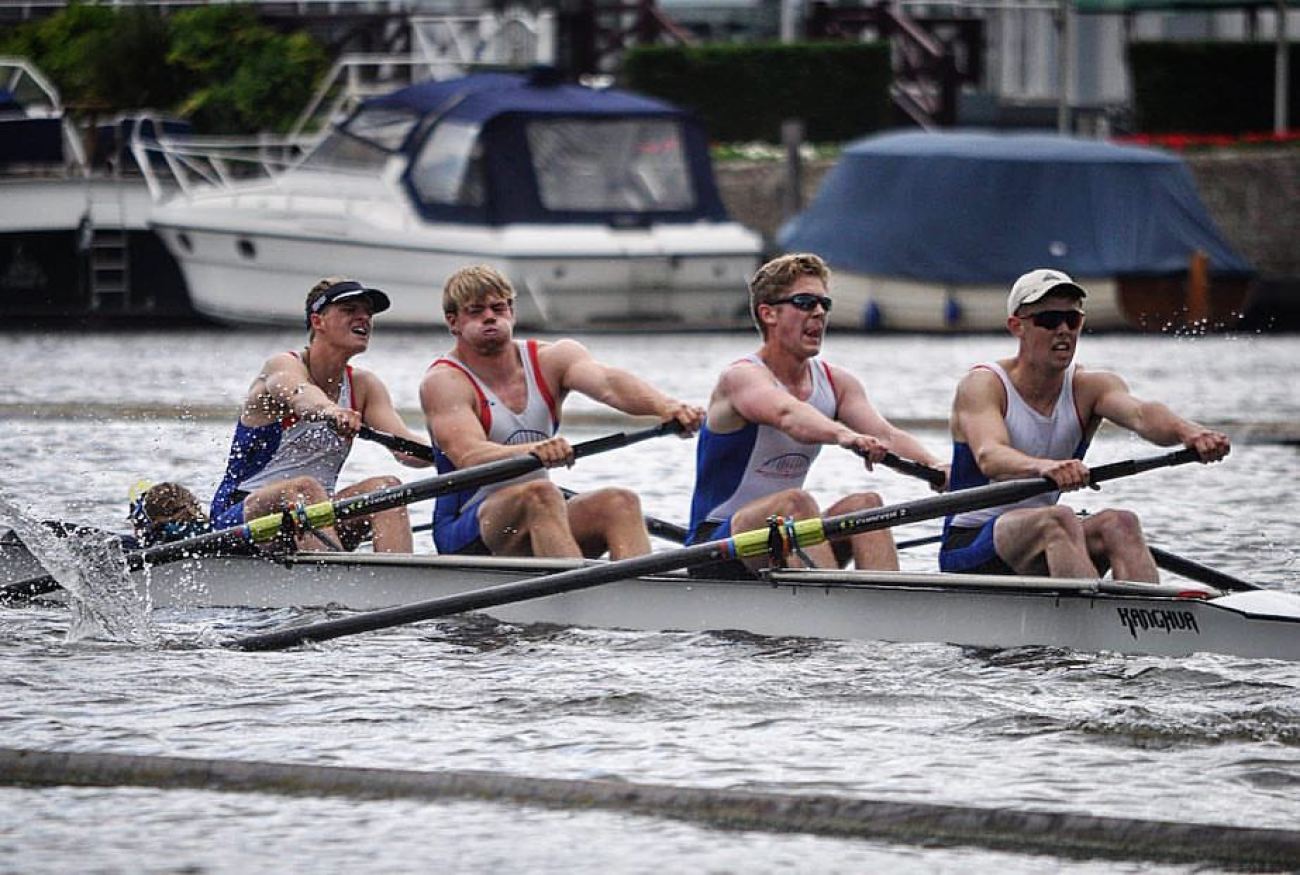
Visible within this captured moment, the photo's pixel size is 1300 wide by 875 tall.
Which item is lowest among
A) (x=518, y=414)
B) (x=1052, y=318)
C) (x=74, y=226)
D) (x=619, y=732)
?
(x=619, y=732)

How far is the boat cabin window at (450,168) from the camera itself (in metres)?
23.8

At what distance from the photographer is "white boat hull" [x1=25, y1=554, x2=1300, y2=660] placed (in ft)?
26.8

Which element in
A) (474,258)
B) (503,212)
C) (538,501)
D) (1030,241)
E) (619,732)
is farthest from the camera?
(1030,241)

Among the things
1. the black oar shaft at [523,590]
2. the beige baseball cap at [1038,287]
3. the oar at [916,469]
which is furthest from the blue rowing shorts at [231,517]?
the beige baseball cap at [1038,287]

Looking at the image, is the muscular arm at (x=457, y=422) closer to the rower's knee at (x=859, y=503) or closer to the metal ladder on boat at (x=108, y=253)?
the rower's knee at (x=859, y=503)

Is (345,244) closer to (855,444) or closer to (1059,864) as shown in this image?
(855,444)

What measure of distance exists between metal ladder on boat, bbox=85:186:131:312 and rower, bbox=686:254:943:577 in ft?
56.4

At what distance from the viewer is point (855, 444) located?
8.66 m

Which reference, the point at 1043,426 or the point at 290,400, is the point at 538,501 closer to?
the point at 290,400

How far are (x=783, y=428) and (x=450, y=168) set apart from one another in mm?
15357

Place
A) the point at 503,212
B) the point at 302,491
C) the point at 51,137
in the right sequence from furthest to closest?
the point at 51,137 < the point at 503,212 < the point at 302,491

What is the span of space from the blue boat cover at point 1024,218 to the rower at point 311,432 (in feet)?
51.8

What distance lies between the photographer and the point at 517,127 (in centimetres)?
2377

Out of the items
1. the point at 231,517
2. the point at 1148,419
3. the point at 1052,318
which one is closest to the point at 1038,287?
the point at 1052,318
